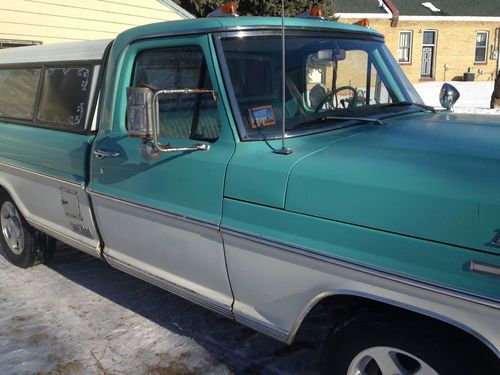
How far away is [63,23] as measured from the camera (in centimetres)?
880

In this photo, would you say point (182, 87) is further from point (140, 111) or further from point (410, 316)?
point (410, 316)

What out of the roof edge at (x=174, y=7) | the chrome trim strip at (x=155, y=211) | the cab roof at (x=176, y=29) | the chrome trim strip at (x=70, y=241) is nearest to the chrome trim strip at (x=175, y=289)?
the chrome trim strip at (x=70, y=241)

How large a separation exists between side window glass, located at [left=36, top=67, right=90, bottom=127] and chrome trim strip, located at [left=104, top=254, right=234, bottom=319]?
3.21ft

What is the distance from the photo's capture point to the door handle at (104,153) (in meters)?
3.06

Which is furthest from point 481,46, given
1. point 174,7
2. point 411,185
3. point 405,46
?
point 411,185

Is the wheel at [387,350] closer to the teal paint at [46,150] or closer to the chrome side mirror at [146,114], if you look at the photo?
the chrome side mirror at [146,114]

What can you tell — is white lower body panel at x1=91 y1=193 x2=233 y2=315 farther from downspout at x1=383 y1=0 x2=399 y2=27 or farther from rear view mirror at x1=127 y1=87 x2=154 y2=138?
downspout at x1=383 y1=0 x2=399 y2=27

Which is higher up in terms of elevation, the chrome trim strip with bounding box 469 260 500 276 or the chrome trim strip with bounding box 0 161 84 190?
the chrome trim strip with bounding box 469 260 500 276

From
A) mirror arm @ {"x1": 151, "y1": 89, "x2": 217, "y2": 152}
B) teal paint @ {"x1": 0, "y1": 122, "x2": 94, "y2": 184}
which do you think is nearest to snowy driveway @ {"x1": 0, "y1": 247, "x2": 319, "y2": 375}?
teal paint @ {"x1": 0, "y1": 122, "x2": 94, "y2": 184}

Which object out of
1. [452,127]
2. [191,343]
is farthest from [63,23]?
[452,127]

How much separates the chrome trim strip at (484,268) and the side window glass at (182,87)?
4.52 feet

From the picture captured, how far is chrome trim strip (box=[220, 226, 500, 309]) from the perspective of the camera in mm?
1748

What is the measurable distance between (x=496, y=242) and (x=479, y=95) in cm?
2002

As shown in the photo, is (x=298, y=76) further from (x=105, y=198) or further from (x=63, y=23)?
(x=63, y=23)
